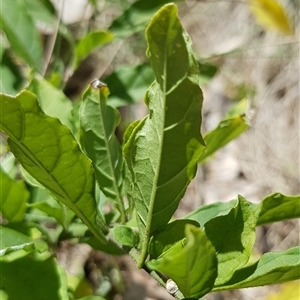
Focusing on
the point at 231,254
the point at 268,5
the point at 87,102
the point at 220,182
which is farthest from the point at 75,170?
the point at 220,182

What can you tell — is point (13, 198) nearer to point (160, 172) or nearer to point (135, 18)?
point (160, 172)

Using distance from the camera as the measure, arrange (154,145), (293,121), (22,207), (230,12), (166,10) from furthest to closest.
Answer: (230,12) < (293,121) < (22,207) < (154,145) < (166,10)

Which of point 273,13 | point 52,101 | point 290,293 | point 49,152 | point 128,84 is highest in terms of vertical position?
point 49,152

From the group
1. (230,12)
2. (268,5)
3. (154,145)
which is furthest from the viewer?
(230,12)

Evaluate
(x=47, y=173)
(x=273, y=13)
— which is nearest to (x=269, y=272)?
(x=47, y=173)

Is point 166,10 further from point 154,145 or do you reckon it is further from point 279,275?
point 279,275

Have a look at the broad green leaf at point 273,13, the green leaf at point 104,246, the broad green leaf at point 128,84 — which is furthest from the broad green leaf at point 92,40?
the broad green leaf at point 273,13
